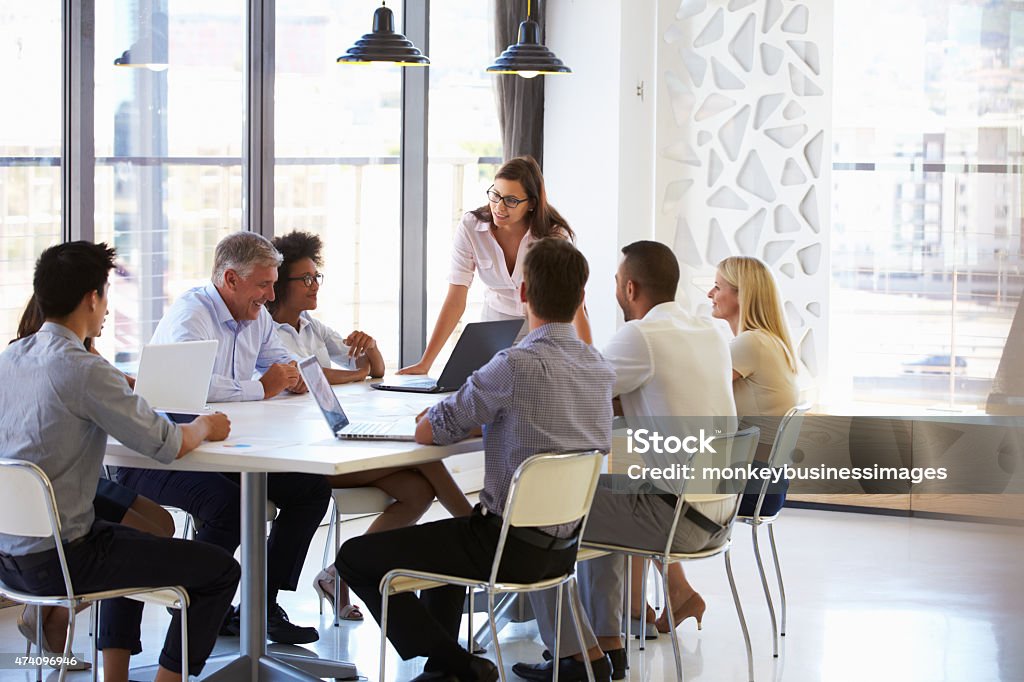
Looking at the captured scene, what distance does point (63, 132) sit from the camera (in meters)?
4.21

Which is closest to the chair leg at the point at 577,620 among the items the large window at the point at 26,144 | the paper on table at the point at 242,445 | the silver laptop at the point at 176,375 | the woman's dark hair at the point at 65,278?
the paper on table at the point at 242,445

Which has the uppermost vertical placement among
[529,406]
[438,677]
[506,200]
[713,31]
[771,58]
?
[713,31]

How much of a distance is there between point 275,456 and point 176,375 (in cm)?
51

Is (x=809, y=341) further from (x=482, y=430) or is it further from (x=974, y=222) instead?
(x=482, y=430)

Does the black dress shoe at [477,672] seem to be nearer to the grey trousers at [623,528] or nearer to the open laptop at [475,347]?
the grey trousers at [623,528]

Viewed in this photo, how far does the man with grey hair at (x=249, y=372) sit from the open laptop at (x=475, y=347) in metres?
0.50

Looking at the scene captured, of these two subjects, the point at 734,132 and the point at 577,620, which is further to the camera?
the point at 734,132

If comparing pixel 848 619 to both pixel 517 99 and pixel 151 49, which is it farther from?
pixel 151 49

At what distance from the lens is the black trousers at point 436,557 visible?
294 cm

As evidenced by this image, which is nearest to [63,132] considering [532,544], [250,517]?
[250,517]

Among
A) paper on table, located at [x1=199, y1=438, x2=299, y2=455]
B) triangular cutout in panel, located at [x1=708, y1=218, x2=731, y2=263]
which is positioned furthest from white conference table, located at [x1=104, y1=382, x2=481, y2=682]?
triangular cutout in panel, located at [x1=708, y1=218, x2=731, y2=263]

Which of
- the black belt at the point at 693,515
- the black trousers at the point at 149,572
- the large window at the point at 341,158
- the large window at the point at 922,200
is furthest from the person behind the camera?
the large window at the point at 922,200

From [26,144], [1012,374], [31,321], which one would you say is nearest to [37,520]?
[31,321]

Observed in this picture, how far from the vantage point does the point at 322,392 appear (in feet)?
10.1
